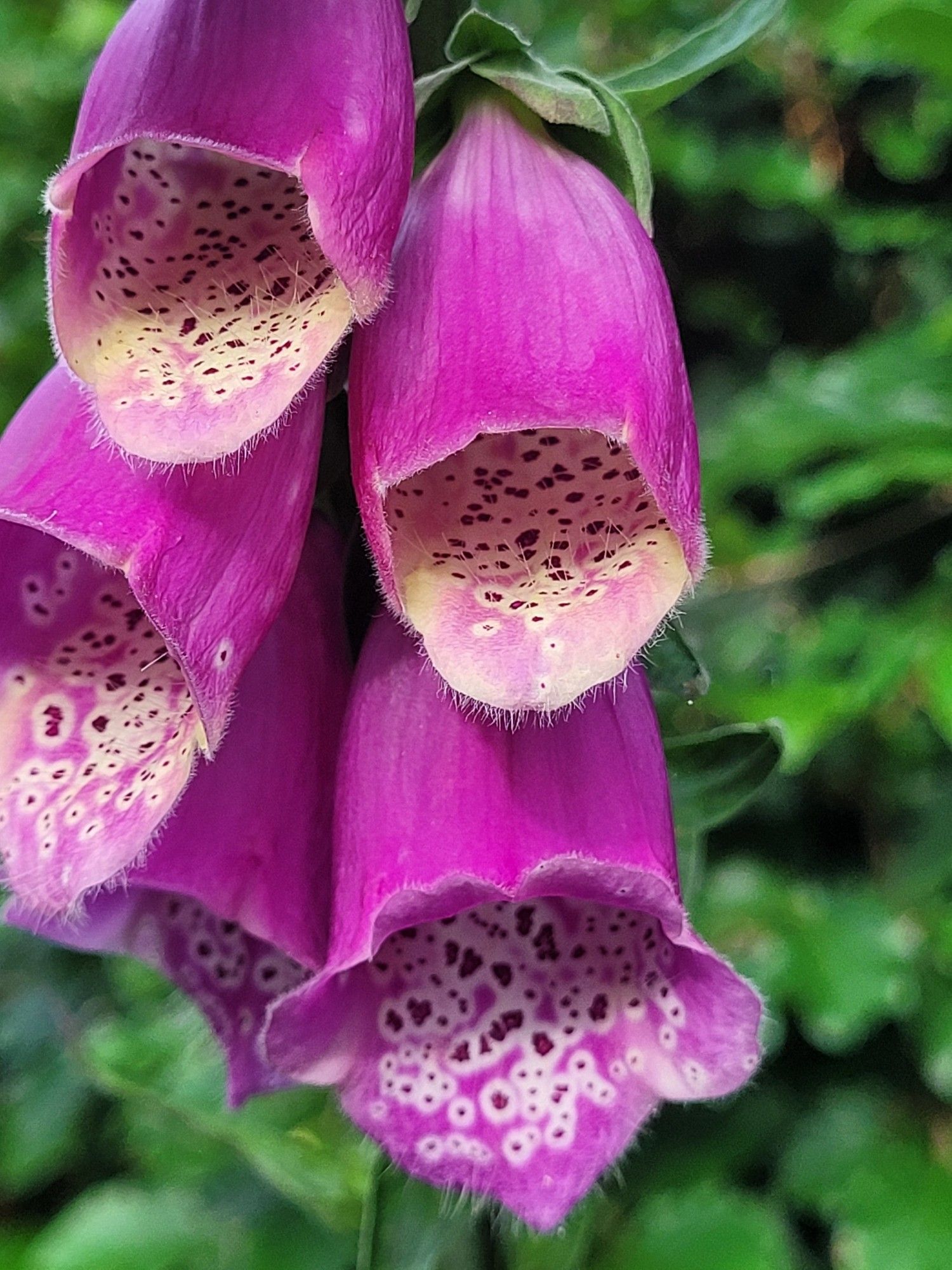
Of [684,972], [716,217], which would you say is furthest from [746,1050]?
[716,217]

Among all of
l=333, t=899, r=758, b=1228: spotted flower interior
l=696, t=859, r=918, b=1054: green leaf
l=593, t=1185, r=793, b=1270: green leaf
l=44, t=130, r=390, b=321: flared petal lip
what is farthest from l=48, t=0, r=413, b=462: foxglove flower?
l=593, t=1185, r=793, b=1270: green leaf

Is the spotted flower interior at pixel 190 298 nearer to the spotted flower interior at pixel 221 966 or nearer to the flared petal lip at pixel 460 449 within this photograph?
the flared petal lip at pixel 460 449

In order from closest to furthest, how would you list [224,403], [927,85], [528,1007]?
[224,403] → [528,1007] → [927,85]

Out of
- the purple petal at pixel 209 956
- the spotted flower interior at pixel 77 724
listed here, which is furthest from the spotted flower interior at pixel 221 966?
the spotted flower interior at pixel 77 724

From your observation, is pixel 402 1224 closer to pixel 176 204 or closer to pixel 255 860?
pixel 255 860

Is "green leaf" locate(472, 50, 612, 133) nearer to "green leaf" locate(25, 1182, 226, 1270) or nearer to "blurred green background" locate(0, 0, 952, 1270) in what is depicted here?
"blurred green background" locate(0, 0, 952, 1270)

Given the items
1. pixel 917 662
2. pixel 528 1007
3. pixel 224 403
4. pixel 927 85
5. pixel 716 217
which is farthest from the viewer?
pixel 716 217

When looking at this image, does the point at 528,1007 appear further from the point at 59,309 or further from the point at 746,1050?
the point at 59,309
